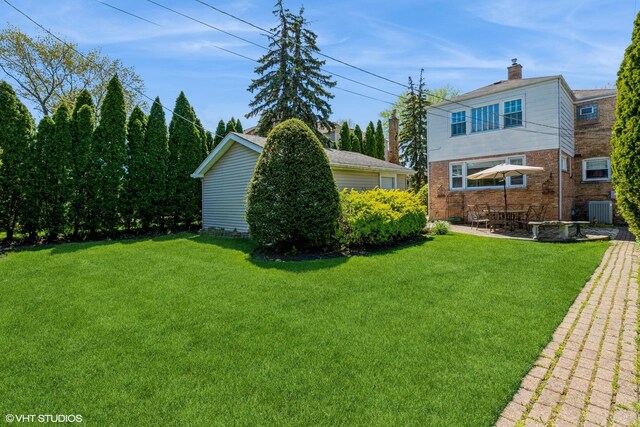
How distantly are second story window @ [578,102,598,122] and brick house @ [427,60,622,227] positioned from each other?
35 mm

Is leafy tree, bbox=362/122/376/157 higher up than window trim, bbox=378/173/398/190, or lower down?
higher up

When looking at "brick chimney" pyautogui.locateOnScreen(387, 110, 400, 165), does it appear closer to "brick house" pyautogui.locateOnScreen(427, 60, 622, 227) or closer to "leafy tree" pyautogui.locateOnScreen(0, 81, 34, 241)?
"brick house" pyautogui.locateOnScreen(427, 60, 622, 227)

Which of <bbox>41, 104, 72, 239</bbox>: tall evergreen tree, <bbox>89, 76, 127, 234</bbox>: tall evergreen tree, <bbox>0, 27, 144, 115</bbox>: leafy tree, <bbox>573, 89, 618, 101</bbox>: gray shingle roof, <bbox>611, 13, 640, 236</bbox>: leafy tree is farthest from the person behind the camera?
<bbox>0, 27, 144, 115</bbox>: leafy tree

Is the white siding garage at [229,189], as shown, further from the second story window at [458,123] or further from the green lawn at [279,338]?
the second story window at [458,123]

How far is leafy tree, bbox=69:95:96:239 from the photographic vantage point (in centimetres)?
1094

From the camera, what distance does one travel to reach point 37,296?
17.1 feet

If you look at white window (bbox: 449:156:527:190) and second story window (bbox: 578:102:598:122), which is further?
second story window (bbox: 578:102:598:122)

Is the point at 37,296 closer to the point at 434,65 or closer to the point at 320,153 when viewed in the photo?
the point at 320,153

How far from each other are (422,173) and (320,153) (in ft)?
65.8

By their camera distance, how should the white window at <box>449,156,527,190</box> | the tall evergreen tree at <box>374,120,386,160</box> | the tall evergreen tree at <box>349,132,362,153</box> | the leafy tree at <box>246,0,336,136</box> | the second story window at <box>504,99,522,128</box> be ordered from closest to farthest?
the second story window at <box>504,99,522,128</box>, the white window at <box>449,156,527,190</box>, the leafy tree at <box>246,0,336,136</box>, the tall evergreen tree at <box>349,132,362,153</box>, the tall evergreen tree at <box>374,120,386,160</box>

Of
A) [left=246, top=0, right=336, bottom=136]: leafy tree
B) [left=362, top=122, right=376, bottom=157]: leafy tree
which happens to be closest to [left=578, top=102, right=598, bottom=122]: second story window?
[left=362, top=122, right=376, bottom=157]: leafy tree

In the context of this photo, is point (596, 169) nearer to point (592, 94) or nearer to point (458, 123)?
point (592, 94)

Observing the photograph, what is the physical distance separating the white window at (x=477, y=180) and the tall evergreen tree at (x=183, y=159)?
39.2 ft

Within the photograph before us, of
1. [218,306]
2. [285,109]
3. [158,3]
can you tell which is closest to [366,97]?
[285,109]
